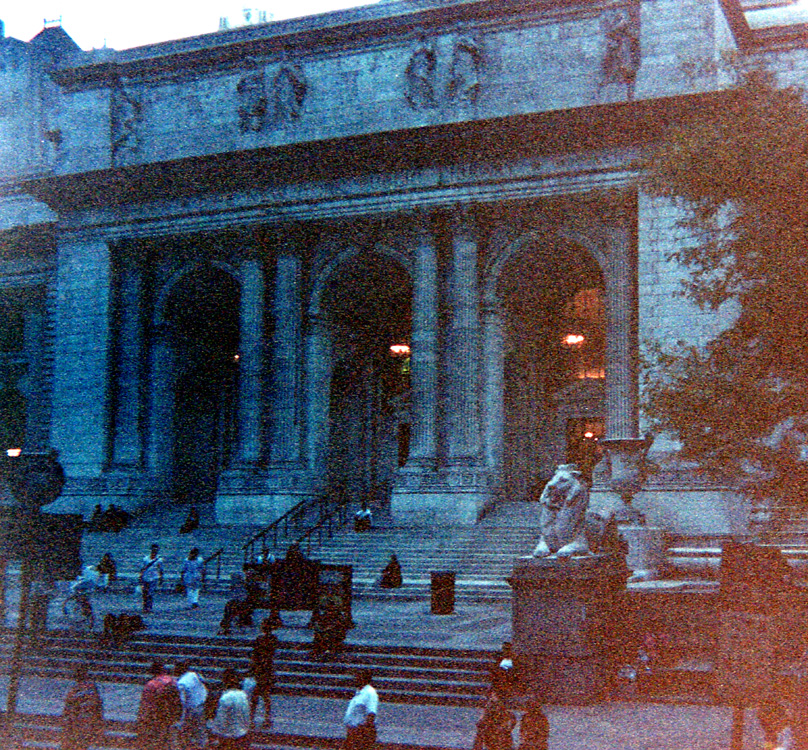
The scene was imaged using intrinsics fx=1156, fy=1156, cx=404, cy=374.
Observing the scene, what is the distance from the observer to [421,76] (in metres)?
36.3

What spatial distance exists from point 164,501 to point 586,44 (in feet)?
66.9

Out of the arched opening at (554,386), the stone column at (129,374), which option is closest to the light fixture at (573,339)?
the arched opening at (554,386)

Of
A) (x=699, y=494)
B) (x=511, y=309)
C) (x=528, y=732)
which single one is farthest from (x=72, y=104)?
(x=528, y=732)

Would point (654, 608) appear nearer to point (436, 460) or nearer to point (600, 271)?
point (436, 460)

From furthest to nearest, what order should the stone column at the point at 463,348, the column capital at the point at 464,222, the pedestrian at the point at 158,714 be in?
the column capital at the point at 464,222
the stone column at the point at 463,348
the pedestrian at the point at 158,714

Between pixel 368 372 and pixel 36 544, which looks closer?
pixel 36 544

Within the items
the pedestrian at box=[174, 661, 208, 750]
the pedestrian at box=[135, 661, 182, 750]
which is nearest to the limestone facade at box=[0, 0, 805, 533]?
the pedestrian at box=[174, 661, 208, 750]

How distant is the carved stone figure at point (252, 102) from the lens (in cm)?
3816

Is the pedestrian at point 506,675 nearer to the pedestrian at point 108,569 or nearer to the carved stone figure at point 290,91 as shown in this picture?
the pedestrian at point 108,569

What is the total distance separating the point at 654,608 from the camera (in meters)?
18.0

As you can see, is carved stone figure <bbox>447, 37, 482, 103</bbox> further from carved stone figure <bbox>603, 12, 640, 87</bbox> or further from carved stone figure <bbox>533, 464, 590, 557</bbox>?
carved stone figure <bbox>533, 464, 590, 557</bbox>

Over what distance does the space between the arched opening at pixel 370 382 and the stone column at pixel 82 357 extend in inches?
311

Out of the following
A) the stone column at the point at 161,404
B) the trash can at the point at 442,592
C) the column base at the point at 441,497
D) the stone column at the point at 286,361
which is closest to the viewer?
the trash can at the point at 442,592

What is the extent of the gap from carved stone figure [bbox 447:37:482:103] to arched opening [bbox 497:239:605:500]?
7065mm
